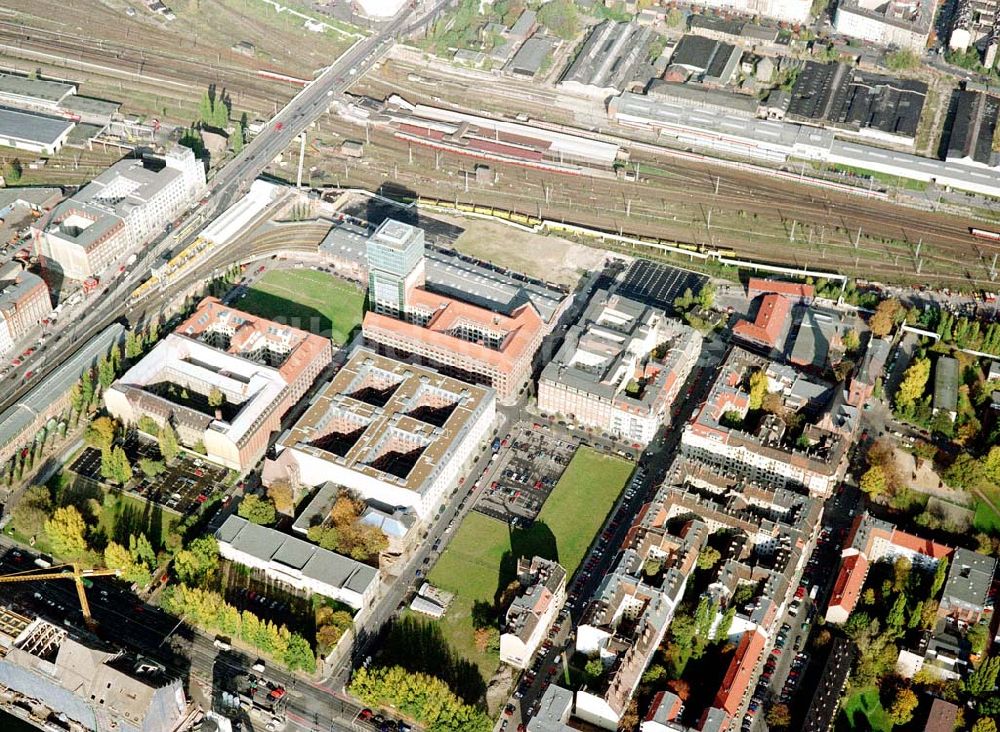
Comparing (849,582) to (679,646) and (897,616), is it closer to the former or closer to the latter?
(897,616)

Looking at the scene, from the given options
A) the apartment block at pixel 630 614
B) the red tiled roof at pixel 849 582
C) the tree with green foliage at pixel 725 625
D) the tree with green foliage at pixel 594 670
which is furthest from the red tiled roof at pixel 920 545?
the tree with green foliage at pixel 594 670

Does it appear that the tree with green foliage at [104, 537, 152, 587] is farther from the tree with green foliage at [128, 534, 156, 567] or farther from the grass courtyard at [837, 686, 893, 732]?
the grass courtyard at [837, 686, 893, 732]

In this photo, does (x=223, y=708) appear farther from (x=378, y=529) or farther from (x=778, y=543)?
(x=778, y=543)

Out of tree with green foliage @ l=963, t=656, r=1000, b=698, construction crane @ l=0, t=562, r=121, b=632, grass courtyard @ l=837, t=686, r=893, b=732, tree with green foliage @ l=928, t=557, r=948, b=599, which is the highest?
tree with green foliage @ l=928, t=557, r=948, b=599

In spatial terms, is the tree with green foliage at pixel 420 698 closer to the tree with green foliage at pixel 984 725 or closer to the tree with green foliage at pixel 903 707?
the tree with green foliage at pixel 903 707

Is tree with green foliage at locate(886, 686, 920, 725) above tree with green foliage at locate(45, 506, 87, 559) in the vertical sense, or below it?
above

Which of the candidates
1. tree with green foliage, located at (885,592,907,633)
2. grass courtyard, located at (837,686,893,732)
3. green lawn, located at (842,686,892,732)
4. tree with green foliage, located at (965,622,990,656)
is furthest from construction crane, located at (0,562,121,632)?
tree with green foliage, located at (965,622,990,656)
